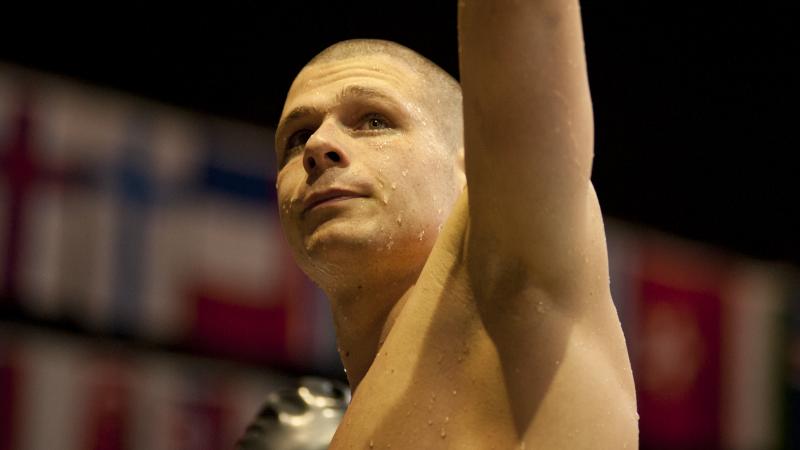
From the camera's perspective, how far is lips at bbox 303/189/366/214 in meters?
1.44

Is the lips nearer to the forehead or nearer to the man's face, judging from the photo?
the man's face

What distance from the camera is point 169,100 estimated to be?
10.3 feet

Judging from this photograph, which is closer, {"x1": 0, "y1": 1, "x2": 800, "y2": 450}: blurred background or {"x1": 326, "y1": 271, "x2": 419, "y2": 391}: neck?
{"x1": 326, "y1": 271, "x2": 419, "y2": 391}: neck

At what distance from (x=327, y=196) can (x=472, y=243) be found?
0.22m

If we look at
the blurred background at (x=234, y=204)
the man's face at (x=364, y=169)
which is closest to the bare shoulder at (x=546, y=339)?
the man's face at (x=364, y=169)

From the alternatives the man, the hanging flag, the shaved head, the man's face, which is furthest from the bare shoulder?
the hanging flag

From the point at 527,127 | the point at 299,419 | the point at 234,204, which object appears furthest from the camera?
the point at 234,204

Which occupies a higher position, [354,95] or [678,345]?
[354,95]

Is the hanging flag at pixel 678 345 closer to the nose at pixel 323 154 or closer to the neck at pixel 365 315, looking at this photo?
the neck at pixel 365 315

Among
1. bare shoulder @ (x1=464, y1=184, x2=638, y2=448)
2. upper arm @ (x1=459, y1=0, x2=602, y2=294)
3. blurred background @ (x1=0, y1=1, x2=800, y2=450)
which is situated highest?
upper arm @ (x1=459, y1=0, x2=602, y2=294)

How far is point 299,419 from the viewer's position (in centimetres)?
211

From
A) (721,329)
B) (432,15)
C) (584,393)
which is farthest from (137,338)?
(584,393)

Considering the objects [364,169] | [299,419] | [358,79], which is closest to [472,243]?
[364,169]

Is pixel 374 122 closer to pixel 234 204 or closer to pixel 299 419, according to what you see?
pixel 299 419
